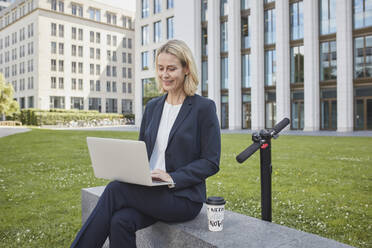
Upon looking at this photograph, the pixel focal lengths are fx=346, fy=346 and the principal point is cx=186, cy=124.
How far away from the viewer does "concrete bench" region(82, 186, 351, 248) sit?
7.77 feet

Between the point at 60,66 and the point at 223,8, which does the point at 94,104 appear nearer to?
the point at 60,66

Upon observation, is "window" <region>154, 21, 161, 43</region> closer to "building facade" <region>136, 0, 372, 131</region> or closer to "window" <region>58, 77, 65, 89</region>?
"building facade" <region>136, 0, 372, 131</region>

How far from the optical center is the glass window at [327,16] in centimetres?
2780

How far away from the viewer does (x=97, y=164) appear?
2939mm

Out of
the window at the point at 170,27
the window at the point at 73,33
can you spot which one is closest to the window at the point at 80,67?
the window at the point at 73,33

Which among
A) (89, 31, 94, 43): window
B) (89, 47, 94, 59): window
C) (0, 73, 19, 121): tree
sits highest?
(89, 31, 94, 43): window

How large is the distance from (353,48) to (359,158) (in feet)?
63.5

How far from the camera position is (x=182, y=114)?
10.1ft

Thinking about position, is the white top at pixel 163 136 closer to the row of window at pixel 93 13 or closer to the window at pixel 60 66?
the window at pixel 60 66

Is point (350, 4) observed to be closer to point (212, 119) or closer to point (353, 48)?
point (353, 48)

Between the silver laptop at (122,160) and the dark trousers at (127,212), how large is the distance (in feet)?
0.33

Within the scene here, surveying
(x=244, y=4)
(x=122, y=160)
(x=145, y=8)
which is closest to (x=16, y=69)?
(x=145, y=8)

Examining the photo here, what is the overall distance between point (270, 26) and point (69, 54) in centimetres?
4576

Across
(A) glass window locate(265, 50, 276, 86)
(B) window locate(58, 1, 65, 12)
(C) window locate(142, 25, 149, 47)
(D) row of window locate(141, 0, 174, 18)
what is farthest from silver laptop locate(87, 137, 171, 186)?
(B) window locate(58, 1, 65, 12)
